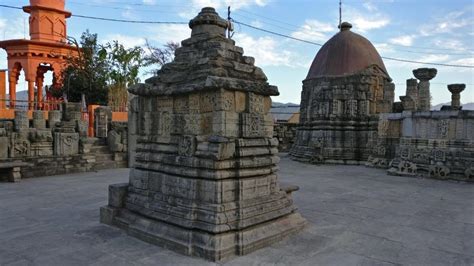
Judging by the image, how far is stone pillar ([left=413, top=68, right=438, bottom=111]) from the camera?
1126 cm

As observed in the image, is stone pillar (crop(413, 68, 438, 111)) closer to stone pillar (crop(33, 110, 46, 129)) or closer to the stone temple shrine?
the stone temple shrine

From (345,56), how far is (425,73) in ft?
12.7

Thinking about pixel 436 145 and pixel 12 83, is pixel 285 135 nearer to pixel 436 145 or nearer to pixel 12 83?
pixel 436 145

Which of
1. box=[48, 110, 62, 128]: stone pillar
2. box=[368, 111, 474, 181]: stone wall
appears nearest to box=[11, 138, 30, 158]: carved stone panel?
box=[48, 110, 62, 128]: stone pillar

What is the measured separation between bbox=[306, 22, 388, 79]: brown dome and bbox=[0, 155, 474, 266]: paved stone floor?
7299 millimetres

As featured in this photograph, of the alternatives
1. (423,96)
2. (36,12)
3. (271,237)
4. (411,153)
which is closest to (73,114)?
(271,237)

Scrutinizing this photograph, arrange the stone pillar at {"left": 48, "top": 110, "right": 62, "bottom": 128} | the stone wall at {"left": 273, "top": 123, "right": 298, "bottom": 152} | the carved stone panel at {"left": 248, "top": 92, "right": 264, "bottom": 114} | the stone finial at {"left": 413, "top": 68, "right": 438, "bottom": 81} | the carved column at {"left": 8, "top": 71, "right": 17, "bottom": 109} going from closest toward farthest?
the carved stone panel at {"left": 248, "top": 92, "right": 264, "bottom": 114} → the stone pillar at {"left": 48, "top": 110, "right": 62, "bottom": 128} → the stone finial at {"left": 413, "top": 68, "right": 438, "bottom": 81} → the stone wall at {"left": 273, "top": 123, "right": 298, "bottom": 152} → the carved column at {"left": 8, "top": 71, "right": 17, "bottom": 109}

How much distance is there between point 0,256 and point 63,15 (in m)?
20.7

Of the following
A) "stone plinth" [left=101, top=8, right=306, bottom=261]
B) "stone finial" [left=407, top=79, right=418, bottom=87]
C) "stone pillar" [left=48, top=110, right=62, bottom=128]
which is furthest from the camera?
"stone finial" [left=407, top=79, right=418, bottom=87]

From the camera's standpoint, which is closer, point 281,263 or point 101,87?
point 281,263

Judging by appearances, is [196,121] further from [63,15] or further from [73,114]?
[63,15]

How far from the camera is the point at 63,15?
21.3 m

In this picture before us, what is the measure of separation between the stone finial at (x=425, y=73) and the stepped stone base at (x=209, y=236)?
8.63 m

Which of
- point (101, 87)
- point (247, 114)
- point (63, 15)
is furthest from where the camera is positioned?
point (63, 15)
